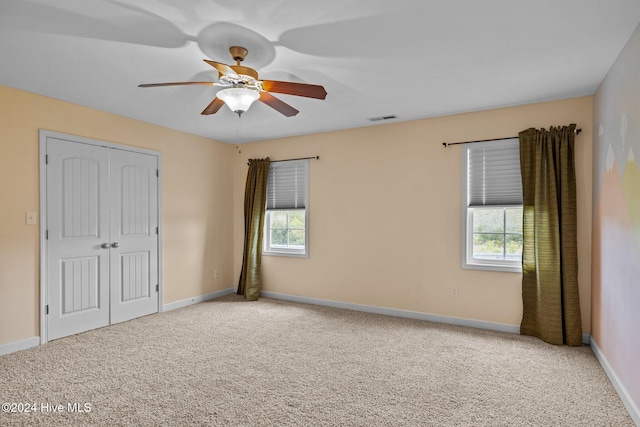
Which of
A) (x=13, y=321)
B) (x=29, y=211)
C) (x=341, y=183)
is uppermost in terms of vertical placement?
(x=341, y=183)

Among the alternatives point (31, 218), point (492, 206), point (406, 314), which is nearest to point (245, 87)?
point (31, 218)

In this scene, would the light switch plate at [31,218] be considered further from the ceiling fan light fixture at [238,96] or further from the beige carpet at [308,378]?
the ceiling fan light fixture at [238,96]

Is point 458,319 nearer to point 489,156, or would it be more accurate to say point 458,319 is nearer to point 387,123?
point 489,156

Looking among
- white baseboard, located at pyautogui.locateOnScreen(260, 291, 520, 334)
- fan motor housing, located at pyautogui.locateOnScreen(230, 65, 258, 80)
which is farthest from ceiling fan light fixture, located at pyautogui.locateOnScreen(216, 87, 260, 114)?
white baseboard, located at pyautogui.locateOnScreen(260, 291, 520, 334)

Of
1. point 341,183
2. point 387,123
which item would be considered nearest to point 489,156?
point 387,123

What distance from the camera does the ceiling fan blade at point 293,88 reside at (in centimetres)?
257

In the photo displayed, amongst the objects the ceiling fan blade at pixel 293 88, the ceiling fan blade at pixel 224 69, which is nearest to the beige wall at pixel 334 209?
the ceiling fan blade at pixel 293 88

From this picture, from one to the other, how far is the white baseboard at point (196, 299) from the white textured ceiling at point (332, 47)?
268cm

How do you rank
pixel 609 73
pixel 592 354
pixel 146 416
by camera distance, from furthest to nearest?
pixel 592 354 < pixel 609 73 < pixel 146 416

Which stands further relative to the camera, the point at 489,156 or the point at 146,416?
the point at 489,156

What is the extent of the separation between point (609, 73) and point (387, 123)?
2.30m

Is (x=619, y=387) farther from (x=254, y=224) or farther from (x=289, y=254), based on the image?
(x=254, y=224)

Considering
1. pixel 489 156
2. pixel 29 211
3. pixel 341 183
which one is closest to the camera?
pixel 29 211

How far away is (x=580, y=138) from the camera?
12.3 feet
